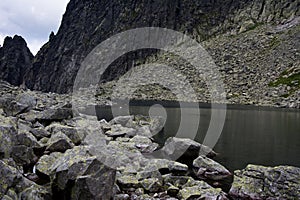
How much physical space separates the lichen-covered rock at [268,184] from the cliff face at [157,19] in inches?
4883

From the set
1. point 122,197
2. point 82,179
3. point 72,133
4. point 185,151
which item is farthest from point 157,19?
point 82,179

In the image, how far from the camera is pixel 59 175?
37.4ft

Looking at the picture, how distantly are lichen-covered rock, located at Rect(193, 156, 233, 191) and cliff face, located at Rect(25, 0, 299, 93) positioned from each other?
12230 cm

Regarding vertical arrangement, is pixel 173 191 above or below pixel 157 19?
below

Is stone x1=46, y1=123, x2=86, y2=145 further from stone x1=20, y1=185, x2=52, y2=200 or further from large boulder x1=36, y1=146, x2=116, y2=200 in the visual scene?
stone x1=20, y1=185, x2=52, y2=200

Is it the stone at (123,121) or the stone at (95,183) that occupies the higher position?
the stone at (123,121)

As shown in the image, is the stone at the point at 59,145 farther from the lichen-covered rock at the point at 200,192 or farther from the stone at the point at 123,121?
the stone at the point at 123,121

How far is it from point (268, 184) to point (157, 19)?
163 meters

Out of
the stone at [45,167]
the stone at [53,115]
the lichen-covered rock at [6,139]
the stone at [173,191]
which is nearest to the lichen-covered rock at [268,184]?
the stone at [173,191]

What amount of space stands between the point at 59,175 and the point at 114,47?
16343 centimetres

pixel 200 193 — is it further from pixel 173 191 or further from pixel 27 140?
pixel 27 140

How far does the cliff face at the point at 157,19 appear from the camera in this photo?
134 metres

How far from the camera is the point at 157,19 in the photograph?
169m

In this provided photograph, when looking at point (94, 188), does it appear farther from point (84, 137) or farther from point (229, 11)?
point (229, 11)
